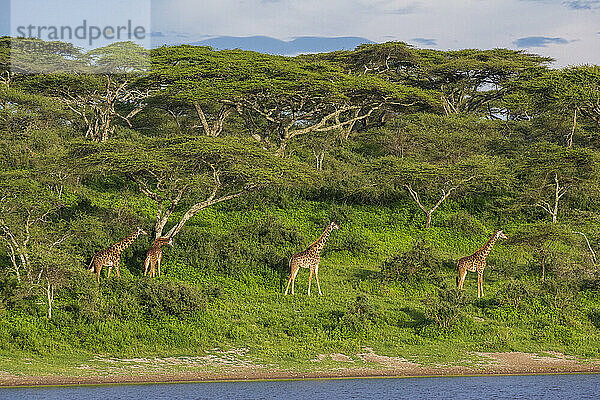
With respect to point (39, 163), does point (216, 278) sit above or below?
below

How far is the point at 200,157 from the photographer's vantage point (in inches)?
850

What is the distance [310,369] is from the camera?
1491 centimetres

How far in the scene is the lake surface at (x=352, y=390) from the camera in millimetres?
12812

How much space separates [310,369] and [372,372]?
126 cm

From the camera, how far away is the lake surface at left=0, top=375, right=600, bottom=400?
12812mm

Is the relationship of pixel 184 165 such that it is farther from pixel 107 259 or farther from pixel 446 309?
pixel 446 309

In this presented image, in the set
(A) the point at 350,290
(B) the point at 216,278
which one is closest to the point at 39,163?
(B) the point at 216,278

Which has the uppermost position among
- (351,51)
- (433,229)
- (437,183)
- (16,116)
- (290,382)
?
(351,51)

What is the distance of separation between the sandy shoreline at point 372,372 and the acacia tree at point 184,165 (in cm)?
748

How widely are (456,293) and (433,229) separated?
29.0 feet

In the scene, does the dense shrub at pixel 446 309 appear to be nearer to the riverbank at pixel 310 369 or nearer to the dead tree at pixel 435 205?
the riverbank at pixel 310 369

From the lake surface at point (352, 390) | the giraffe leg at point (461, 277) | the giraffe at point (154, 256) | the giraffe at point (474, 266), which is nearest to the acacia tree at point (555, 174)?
the giraffe at point (474, 266)

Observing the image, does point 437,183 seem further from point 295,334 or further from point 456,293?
point 295,334

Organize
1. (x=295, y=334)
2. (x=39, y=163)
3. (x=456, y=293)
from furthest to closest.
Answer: (x=39, y=163), (x=456, y=293), (x=295, y=334)
